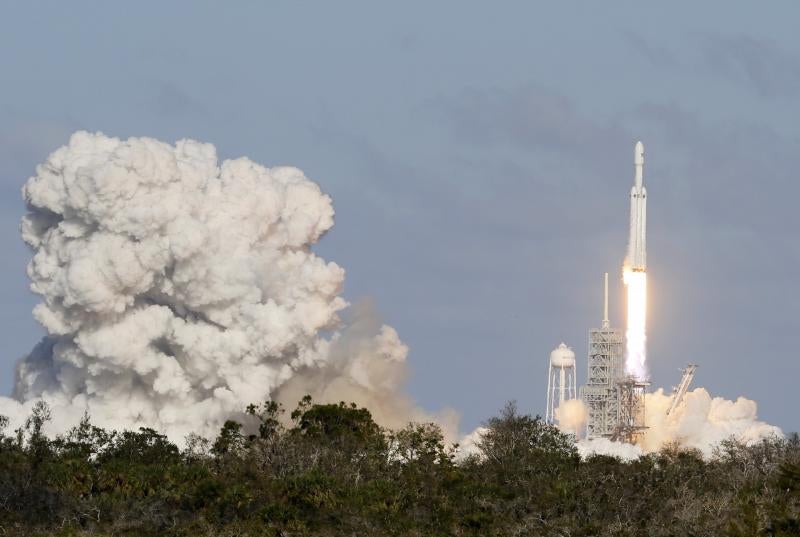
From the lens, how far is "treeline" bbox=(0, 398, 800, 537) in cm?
6625

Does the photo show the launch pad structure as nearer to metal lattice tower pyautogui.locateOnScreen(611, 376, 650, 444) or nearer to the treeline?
metal lattice tower pyautogui.locateOnScreen(611, 376, 650, 444)

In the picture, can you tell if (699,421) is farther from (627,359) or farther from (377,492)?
(377,492)

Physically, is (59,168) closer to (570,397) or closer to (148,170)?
(148,170)

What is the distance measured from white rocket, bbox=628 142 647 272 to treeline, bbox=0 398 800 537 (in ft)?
122

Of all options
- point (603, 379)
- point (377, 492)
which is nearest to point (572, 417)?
point (603, 379)

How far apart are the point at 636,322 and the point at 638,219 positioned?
5516 millimetres

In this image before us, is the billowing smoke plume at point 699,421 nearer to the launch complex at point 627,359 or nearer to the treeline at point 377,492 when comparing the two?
the launch complex at point 627,359

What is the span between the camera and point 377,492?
6938cm

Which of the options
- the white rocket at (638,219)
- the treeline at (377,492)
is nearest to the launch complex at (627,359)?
the white rocket at (638,219)

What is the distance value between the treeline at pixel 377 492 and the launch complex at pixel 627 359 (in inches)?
1384

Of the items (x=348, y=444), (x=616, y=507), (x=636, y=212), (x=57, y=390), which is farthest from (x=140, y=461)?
(x=636, y=212)

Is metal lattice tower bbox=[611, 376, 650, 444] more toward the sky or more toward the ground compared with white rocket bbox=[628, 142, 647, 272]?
more toward the ground

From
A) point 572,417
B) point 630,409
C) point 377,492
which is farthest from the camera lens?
point 572,417

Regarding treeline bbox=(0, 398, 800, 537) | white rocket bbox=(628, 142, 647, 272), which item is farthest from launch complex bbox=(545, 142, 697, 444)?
treeline bbox=(0, 398, 800, 537)
